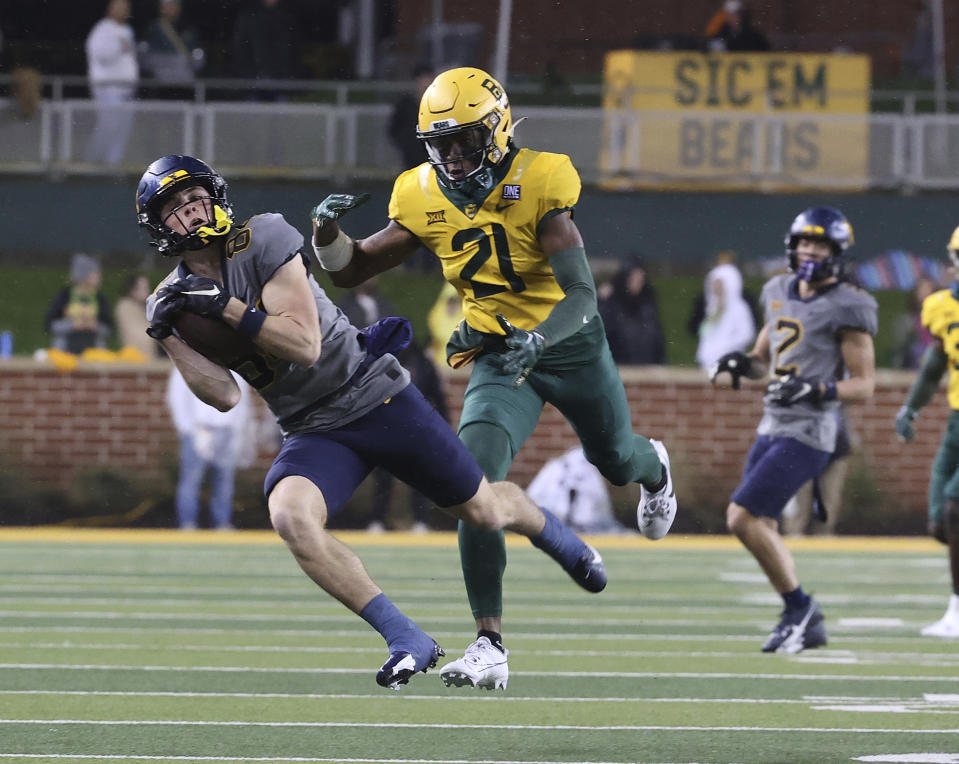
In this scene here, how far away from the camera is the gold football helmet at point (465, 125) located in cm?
568

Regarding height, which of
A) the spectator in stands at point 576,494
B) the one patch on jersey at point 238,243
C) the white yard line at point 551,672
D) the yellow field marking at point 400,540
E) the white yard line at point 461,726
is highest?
the one patch on jersey at point 238,243

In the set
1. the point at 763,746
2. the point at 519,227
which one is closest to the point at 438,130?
the point at 519,227

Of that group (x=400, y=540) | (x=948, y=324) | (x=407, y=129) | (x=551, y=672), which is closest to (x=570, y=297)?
(x=551, y=672)

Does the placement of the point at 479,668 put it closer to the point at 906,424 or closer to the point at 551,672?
the point at 551,672

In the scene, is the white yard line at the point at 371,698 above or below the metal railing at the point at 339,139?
below

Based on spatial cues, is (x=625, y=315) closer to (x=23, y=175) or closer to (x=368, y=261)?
(x=23, y=175)

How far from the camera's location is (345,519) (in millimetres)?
14516

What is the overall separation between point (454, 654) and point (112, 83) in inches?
413

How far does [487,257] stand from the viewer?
5973mm

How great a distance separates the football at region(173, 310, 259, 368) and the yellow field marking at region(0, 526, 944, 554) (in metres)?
7.65

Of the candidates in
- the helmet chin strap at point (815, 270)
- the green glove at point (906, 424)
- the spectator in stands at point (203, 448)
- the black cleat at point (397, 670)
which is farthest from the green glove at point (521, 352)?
the spectator in stands at point (203, 448)

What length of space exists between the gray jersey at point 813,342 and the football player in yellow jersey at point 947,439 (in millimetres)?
769

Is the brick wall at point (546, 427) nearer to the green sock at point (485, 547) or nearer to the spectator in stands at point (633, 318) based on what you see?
the spectator in stands at point (633, 318)

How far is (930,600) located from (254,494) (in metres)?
6.12
